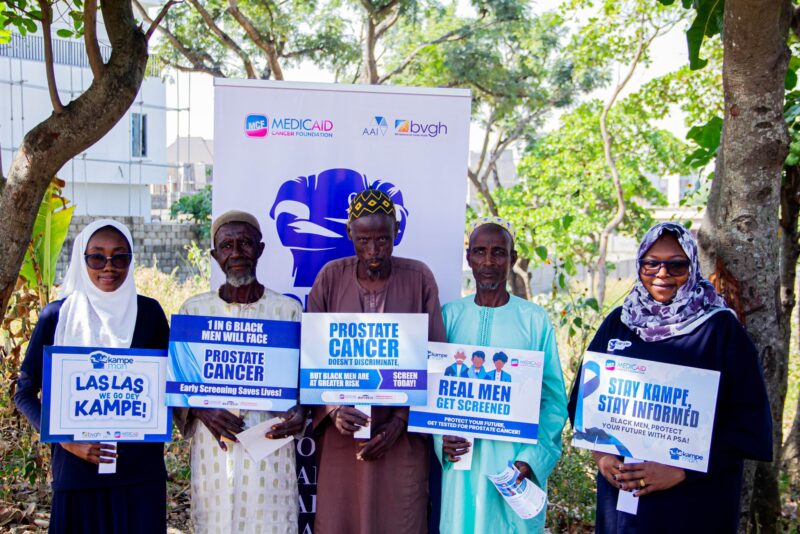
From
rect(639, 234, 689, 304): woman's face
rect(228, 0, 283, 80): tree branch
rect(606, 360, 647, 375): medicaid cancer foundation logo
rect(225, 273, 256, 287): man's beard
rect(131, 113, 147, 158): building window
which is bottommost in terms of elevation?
rect(606, 360, 647, 375): medicaid cancer foundation logo

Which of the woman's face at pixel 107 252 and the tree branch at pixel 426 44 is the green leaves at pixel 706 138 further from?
the tree branch at pixel 426 44

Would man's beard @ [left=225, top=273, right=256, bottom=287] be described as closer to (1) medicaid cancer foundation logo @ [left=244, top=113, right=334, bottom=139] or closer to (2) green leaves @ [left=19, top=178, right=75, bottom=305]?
(1) medicaid cancer foundation logo @ [left=244, top=113, right=334, bottom=139]

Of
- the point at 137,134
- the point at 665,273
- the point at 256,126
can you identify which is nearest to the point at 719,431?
the point at 665,273

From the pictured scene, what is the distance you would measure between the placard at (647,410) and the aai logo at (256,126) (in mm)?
2512

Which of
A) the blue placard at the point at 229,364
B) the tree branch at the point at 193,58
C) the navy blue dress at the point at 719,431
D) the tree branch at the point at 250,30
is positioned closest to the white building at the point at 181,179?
the tree branch at the point at 193,58

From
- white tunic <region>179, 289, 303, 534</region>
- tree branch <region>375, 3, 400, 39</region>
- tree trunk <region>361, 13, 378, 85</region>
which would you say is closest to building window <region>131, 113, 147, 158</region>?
tree branch <region>375, 3, 400, 39</region>

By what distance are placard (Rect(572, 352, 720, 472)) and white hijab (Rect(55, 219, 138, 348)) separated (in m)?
2.02

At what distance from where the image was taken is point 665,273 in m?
3.22

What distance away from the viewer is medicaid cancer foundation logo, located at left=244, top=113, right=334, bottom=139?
4824mm

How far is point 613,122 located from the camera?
50.6 feet

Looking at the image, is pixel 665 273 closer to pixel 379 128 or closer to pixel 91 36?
pixel 379 128

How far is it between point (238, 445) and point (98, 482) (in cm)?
61

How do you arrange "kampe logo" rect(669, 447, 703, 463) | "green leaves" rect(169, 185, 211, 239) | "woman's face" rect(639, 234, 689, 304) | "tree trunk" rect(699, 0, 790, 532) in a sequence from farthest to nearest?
"green leaves" rect(169, 185, 211, 239) → "tree trunk" rect(699, 0, 790, 532) → "woman's face" rect(639, 234, 689, 304) → "kampe logo" rect(669, 447, 703, 463)

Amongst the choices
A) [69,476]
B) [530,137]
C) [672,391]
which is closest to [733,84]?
[672,391]
